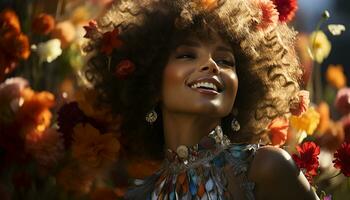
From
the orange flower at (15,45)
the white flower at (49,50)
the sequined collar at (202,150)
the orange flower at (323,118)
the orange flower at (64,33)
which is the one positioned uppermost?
the sequined collar at (202,150)

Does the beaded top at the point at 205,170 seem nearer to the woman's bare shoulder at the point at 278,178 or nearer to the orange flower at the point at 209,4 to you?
the woman's bare shoulder at the point at 278,178

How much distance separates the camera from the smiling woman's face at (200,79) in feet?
6.86

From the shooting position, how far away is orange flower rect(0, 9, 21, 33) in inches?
99.5

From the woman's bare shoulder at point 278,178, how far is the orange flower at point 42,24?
0.89m

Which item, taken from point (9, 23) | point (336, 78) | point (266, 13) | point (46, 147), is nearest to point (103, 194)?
point (46, 147)

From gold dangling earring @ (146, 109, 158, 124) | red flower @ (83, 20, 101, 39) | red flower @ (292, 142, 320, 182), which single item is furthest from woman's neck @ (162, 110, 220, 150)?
red flower @ (83, 20, 101, 39)

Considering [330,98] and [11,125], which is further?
[330,98]

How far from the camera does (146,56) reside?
90.2 inches

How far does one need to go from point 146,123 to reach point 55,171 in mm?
338

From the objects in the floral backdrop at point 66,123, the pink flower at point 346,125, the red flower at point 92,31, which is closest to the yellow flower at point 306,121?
the floral backdrop at point 66,123

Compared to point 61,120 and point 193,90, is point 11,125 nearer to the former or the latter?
point 61,120

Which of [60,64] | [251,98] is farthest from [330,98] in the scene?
[60,64]

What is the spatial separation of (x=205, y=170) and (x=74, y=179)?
55cm

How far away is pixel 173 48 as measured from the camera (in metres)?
2.21
